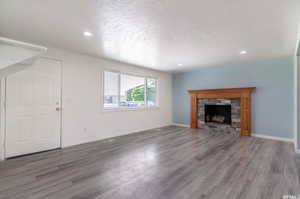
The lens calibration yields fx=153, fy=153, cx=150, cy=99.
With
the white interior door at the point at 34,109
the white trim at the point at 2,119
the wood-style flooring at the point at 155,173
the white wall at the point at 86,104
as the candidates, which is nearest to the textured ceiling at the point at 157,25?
the white wall at the point at 86,104

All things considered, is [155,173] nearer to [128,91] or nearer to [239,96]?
[128,91]

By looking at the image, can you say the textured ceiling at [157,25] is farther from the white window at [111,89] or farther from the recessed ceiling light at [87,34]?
the white window at [111,89]

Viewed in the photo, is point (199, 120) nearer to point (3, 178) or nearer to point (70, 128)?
point (70, 128)

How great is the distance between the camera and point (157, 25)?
2.54 m

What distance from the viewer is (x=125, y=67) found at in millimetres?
5223

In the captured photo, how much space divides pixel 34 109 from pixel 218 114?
5.86 m

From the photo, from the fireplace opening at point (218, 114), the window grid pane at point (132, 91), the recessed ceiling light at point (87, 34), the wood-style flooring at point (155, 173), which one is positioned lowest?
the wood-style flooring at point (155, 173)

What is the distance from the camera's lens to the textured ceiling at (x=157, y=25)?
2.01 metres

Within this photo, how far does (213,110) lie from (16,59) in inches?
240

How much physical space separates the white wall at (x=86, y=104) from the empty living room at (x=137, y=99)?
0.03 meters

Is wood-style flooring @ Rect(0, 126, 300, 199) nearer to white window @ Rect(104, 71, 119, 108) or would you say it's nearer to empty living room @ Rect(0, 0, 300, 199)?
empty living room @ Rect(0, 0, 300, 199)

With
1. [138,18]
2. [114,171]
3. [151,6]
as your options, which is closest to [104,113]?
[114,171]

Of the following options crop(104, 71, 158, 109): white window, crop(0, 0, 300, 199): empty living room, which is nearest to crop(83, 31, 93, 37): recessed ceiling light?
crop(0, 0, 300, 199): empty living room

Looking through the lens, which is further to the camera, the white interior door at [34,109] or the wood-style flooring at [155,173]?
the white interior door at [34,109]
